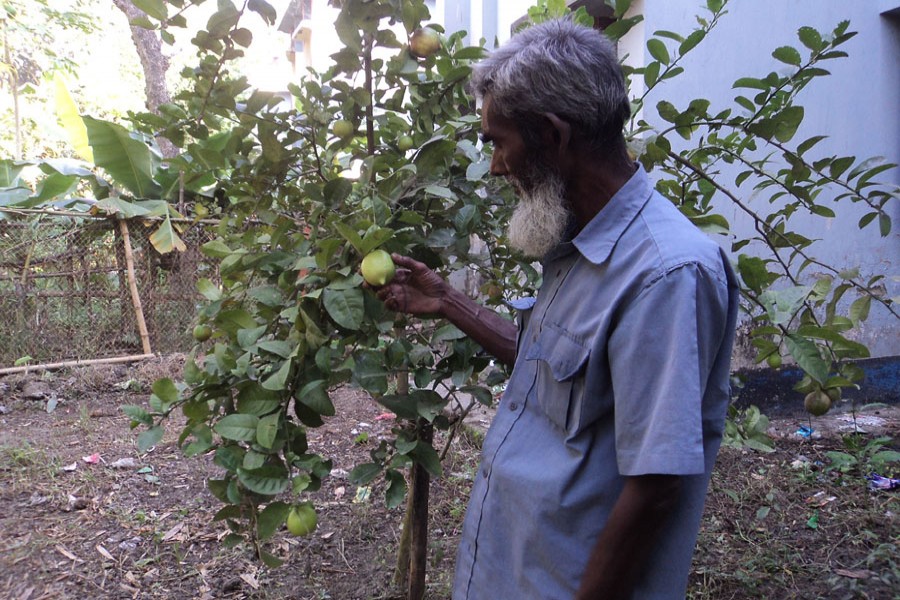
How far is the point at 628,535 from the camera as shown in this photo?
40.3 inches

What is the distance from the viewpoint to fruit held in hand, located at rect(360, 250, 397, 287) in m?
1.29

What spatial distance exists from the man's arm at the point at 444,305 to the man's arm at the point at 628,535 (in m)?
0.61

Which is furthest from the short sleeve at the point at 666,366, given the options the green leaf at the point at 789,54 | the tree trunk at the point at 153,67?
the tree trunk at the point at 153,67

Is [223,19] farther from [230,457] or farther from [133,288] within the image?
[133,288]

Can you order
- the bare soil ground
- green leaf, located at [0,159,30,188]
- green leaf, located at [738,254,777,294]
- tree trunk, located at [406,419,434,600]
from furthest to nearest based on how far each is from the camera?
green leaf, located at [0,159,30,188] → the bare soil ground → tree trunk, located at [406,419,434,600] → green leaf, located at [738,254,777,294]

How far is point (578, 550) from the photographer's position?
1.13 meters

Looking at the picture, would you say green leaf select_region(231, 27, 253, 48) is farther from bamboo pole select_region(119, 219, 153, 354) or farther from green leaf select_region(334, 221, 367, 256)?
bamboo pole select_region(119, 219, 153, 354)

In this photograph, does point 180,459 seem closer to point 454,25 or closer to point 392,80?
point 392,80

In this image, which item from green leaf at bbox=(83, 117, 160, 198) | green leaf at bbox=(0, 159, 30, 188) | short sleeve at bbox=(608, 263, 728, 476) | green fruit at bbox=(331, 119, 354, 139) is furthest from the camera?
green leaf at bbox=(0, 159, 30, 188)

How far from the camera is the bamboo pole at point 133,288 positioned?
5840mm

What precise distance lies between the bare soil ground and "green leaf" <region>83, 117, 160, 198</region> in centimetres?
210

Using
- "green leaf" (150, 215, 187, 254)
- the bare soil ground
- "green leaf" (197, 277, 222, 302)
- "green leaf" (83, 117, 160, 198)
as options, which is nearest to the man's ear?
"green leaf" (197, 277, 222, 302)

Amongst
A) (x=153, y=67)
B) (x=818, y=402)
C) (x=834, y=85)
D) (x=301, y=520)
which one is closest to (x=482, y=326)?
(x=301, y=520)

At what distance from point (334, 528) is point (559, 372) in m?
2.13
